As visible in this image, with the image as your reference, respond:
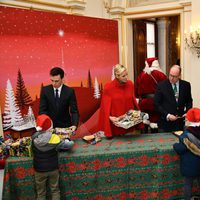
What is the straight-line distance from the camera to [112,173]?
3.27 metres

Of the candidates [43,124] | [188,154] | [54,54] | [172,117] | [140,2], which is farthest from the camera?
[140,2]

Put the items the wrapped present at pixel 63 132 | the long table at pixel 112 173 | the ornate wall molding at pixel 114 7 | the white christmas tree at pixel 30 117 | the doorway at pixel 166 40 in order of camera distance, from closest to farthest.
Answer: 1. the long table at pixel 112 173
2. the wrapped present at pixel 63 132
3. the white christmas tree at pixel 30 117
4. the ornate wall molding at pixel 114 7
5. the doorway at pixel 166 40

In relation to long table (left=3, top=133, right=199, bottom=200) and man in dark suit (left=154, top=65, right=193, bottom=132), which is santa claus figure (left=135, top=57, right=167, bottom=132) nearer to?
man in dark suit (left=154, top=65, right=193, bottom=132)

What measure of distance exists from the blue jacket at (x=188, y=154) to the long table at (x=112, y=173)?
21 centimetres

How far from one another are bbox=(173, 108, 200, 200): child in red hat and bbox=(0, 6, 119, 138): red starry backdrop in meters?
2.42

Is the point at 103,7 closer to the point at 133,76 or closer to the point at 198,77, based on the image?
the point at 133,76

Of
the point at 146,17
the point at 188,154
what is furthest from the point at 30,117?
the point at 146,17

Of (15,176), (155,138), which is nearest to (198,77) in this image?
(155,138)

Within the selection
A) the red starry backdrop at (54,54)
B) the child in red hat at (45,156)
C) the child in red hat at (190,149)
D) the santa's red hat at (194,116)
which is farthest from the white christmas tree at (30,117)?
the santa's red hat at (194,116)

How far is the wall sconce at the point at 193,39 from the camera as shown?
20.3 ft

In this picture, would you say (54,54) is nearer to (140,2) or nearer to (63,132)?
(63,132)

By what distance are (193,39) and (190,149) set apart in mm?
3956

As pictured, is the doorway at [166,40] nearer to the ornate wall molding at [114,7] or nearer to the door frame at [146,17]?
the door frame at [146,17]

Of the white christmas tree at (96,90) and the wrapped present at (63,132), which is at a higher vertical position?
the white christmas tree at (96,90)
